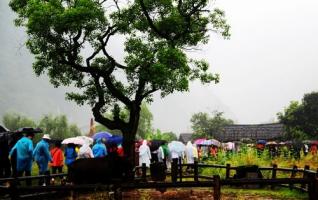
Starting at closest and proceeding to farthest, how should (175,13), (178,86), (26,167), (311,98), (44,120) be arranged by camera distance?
1. (26,167)
2. (178,86)
3. (175,13)
4. (311,98)
5. (44,120)

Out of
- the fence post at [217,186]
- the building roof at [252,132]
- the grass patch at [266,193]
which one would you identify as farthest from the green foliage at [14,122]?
the fence post at [217,186]

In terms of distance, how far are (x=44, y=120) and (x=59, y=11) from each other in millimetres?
72759

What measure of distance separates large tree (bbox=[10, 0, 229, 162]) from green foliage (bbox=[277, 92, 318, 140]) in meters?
39.0

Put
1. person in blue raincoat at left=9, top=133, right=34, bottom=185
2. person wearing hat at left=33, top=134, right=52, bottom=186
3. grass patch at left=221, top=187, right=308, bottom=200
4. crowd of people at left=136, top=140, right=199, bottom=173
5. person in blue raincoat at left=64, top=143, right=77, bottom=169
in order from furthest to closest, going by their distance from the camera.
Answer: crowd of people at left=136, top=140, right=199, bottom=173, person in blue raincoat at left=64, top=143, right=77, bottom=169, person wearing hat at left=33, top=134, right=52, bottom=186, person in blue raincoat at left=9, top=133, right=34, bottom=185, grass patch at left=221, top=187, right=308, bottom=200

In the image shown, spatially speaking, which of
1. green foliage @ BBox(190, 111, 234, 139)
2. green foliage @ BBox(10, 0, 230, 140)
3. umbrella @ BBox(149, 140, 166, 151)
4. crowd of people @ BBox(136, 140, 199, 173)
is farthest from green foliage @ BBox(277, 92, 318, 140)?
green foliage @ BBox(10, 0, 230, 140)

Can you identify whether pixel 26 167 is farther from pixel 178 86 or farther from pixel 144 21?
pixel 144 21

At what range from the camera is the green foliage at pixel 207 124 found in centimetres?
7236

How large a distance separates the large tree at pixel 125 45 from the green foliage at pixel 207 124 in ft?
161

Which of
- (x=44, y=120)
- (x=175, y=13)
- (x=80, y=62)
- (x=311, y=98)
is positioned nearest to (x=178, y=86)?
(x=175, y=13)

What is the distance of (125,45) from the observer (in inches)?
666

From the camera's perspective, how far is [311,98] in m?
56.9

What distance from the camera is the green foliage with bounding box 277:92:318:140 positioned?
2151 inches

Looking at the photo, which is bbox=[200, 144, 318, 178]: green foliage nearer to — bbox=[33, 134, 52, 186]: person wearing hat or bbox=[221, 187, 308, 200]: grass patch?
bbox=[221, 187, 308, 200]: grass patch

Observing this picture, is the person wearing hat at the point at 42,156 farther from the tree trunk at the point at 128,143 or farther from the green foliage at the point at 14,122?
the green foliage at the point at 14,122
